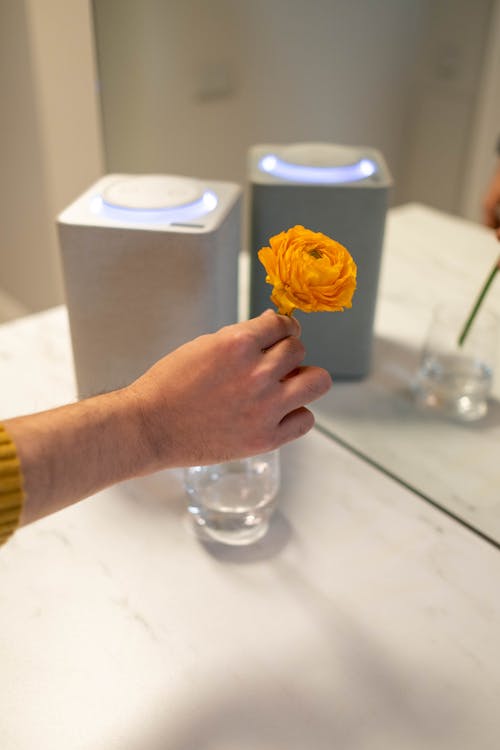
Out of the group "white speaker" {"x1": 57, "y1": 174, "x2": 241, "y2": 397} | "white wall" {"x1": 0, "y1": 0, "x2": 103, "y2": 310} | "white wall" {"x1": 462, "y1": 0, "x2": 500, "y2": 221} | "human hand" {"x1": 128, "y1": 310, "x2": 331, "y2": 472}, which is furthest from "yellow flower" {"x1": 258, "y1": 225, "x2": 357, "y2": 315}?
"white wall" {"x1": 0, "y1": 0, "x2": 103, "y2": 310}

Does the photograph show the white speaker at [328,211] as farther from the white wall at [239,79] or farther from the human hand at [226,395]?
the human hand at [226,395]

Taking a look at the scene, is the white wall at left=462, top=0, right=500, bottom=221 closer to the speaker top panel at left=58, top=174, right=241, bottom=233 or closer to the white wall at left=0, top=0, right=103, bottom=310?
the speaker top panel at left=58, top=174, right=241, bottom=233

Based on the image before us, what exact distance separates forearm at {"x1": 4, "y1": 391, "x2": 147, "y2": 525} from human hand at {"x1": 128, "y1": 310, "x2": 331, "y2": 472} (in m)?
0.01

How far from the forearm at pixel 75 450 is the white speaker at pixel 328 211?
312 millimetres

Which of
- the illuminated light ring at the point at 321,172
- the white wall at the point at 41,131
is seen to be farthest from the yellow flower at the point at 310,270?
the white wall at the point at 41,131

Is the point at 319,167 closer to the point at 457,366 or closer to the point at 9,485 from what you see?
the point at 457,366

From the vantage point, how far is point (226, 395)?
0.43 metres

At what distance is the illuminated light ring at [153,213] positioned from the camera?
0.60 m

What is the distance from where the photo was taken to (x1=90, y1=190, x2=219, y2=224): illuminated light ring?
597 millimetres

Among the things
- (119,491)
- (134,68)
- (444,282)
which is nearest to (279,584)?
(119,491)

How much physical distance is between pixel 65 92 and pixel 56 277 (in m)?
0.59

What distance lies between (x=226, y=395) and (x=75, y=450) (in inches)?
3.8

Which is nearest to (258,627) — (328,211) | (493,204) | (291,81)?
(328,211)

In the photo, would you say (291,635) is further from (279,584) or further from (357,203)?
(357,203)
